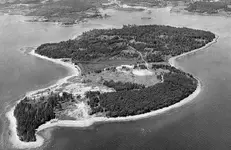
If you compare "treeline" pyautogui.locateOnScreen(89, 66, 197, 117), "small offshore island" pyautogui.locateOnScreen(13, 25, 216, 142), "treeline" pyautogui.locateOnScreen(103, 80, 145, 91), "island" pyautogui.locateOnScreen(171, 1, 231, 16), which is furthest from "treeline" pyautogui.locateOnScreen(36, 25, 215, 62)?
"island" pyautogui.locateOnScreen(171, 1, 231, 16)

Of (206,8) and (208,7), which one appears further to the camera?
(208,7)

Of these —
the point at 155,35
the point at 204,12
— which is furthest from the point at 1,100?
the point at 204,12

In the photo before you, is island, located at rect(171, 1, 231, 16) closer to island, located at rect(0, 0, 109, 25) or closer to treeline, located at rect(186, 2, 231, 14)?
treeline, located at rect(186, 2, 231, 14)

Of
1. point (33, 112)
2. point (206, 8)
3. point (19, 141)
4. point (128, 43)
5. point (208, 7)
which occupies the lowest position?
point (19, 141)

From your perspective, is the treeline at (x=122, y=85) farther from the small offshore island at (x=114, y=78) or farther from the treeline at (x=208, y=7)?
the treeline at (x=208, y=7)

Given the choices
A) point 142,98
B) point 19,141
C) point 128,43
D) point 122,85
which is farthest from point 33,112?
point 128,43

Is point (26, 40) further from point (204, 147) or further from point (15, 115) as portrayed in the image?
point (204, 147)

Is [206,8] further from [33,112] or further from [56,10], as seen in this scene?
[33,112]
